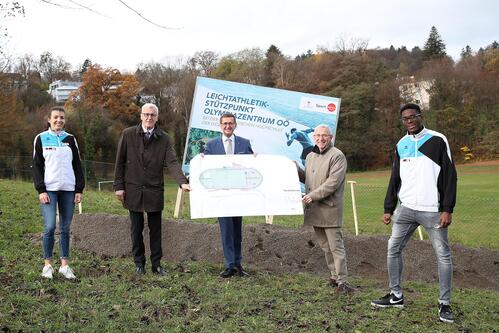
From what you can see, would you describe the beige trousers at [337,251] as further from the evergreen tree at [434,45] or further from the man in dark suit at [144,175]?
the evergreen tree at [434,45]

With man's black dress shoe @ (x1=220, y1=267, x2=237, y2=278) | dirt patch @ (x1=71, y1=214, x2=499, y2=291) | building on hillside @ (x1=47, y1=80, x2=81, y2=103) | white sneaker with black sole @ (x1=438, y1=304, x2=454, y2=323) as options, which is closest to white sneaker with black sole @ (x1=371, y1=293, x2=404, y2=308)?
white sneaker with black sole @ (x1=438, y1=304, x2=454, y2=323)

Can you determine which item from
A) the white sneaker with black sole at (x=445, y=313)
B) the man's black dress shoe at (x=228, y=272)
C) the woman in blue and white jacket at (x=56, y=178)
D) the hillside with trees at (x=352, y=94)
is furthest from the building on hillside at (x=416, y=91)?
the woman in blue and white jacket at (x=56, y=178)

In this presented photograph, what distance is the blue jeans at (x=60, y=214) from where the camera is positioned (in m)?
5.72

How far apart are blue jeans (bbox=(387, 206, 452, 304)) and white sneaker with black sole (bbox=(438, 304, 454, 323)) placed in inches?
1.9

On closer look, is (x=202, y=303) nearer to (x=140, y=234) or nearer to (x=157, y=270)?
(x=157, y=270)

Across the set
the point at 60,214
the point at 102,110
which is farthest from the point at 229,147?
the point at 102,110

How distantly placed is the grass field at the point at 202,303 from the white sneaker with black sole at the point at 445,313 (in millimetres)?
81

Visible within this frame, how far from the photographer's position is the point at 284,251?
295 inches

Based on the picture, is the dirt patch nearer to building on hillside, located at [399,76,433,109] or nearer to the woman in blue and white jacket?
the woman in blue and white jacket

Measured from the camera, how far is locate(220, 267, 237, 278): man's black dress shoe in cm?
622

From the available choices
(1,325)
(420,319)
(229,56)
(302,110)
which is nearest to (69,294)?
(1,325)

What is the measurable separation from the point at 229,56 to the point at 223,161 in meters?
59.8

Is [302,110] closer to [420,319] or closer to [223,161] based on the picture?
[223,161]

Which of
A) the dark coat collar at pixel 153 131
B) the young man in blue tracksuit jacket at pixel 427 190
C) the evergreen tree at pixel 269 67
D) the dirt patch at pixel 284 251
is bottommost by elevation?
the dirt patch at pixel 284 251
